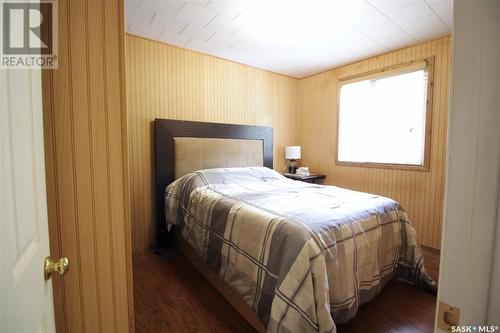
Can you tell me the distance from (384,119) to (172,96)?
2.91 meters

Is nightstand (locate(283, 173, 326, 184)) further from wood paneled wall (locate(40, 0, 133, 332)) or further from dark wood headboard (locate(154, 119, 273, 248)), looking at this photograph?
wood paneled wall (locate(40, 0, 133, 332))

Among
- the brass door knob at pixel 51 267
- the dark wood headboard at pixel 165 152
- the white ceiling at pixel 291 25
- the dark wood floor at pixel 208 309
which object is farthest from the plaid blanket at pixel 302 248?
the white ceiling at pixel 291 25

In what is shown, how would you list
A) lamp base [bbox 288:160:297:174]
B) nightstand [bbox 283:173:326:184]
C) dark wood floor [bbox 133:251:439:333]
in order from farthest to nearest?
lamp base [bbox 288:160:297:174] < nightstand [bbox 283:173:326:184] < dark wood floor [bbox 133:251:439:333]

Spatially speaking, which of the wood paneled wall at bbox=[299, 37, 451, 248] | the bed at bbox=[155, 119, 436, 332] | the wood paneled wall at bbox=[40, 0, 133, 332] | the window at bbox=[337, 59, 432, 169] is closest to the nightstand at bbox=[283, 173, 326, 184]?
the wood paneled wall at bbox=[299, 37, 451, 248]

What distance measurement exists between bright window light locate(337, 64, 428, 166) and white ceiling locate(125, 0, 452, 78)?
436 millimetres

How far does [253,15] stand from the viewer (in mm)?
2252

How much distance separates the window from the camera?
9.44 feet

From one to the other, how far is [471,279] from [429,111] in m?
3.05

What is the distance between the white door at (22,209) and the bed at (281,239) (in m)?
1.06

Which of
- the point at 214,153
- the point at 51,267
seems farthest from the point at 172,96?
the point at 51,267

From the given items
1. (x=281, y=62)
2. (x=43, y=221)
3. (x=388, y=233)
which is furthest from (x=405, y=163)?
(x=43, y=221)

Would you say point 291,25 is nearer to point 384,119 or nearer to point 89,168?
point 384,119

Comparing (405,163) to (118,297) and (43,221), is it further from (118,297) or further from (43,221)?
(43,221)

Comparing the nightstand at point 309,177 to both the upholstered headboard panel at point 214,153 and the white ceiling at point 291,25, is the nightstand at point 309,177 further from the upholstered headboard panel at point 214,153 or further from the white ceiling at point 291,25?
the white ceiling at point 291,25
